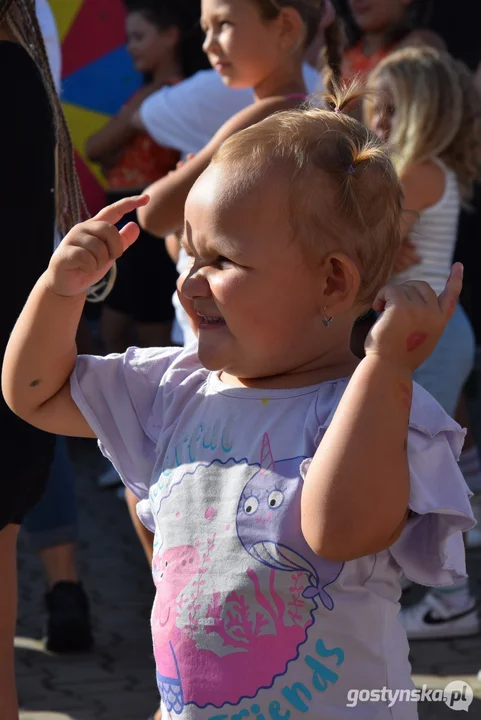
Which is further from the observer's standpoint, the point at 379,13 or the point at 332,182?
the point at 379,13

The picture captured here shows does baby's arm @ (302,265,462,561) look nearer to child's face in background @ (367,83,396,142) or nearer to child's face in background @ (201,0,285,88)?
child's face in background @ (201,0,285,88)

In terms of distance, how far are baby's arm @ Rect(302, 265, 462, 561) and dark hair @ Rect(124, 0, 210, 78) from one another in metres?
4.66

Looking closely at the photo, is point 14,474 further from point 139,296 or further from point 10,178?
point 139,296

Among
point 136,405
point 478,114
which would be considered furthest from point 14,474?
point 478,114

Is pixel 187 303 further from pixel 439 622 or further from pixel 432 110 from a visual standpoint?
pixel 439 622

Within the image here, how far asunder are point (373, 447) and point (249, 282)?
1.09ft

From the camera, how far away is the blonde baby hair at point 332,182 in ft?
5.51

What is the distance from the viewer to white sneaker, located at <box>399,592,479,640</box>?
389 centimetres

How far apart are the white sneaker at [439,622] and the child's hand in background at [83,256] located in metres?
2.46

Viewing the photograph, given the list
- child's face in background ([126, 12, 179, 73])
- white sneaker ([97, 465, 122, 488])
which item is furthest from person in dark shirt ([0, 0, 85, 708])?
child's face in background ([126, 12, 179, 73])

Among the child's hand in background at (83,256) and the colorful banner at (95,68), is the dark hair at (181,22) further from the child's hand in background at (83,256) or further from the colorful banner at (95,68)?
the child's hand in background at (83,256)

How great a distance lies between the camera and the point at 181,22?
19.6 ft

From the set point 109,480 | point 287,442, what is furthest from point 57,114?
point 109,480

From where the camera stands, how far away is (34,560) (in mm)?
4766
